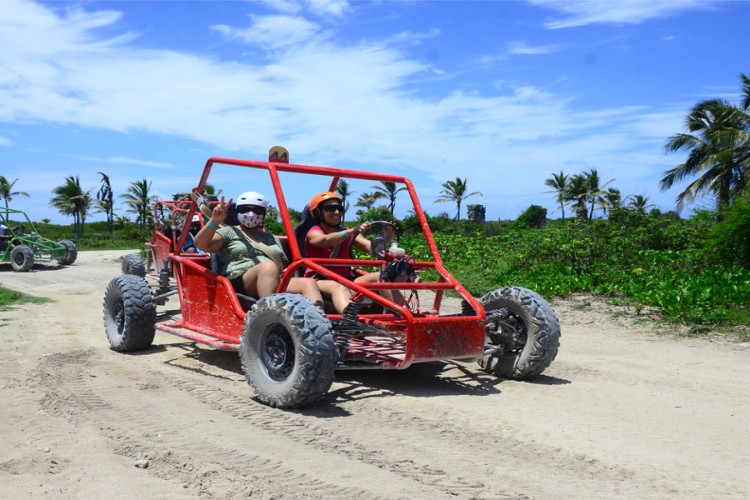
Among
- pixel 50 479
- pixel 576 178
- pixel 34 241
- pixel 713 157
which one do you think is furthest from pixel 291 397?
pixel 576 178

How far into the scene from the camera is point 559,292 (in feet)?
37.7

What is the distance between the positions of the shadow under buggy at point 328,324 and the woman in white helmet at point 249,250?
0.13m

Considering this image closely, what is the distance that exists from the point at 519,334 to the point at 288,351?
6.24ft

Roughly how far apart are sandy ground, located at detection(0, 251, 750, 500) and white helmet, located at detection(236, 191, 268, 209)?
55.5 inches

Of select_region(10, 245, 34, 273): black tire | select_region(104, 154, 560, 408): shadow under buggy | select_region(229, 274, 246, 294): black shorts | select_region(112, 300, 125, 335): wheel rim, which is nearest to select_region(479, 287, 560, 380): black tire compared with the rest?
select_region(104, 154, 560, 408): shadow under buggy

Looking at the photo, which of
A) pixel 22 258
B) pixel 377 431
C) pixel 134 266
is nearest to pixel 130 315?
pixel 377 431

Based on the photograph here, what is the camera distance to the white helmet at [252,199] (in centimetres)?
642

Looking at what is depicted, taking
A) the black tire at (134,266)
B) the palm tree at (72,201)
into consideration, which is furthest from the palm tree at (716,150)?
the palm tree at (72,201)

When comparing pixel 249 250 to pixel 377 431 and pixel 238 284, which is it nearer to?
pixel 238 284

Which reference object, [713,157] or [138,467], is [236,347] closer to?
[138,467]

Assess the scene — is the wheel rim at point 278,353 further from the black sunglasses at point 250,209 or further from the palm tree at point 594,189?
the palm tree at point 594,189

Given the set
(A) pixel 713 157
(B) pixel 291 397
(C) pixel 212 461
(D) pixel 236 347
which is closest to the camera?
(C) pixel 212 461

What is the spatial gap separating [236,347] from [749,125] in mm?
28215

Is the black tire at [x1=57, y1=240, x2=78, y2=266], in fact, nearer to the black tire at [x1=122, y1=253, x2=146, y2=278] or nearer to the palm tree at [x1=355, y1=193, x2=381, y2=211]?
the black tire at [x1=122, y1=253, x2=146, y2=278]
